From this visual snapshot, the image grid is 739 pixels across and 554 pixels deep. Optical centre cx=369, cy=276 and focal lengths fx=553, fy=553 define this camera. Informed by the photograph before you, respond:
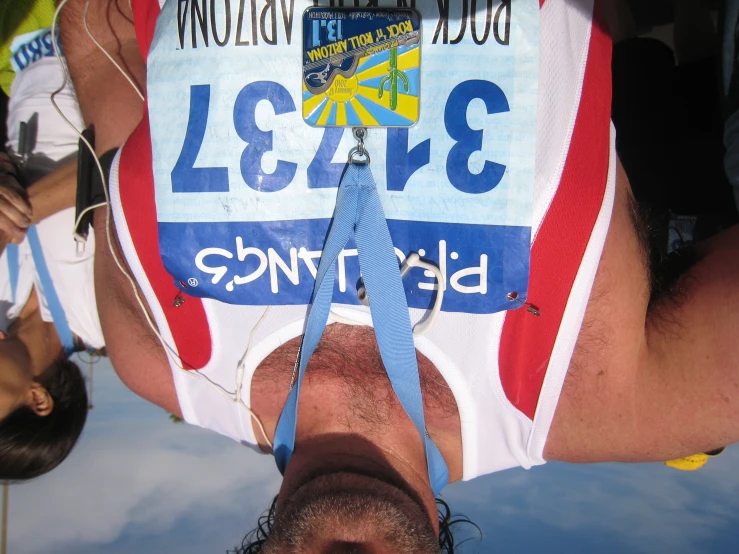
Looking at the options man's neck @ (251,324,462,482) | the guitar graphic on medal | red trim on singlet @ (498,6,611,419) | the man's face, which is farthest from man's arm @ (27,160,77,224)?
red trim on singlet @ (498,6,611,419)

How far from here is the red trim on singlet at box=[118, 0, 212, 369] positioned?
3.72ft

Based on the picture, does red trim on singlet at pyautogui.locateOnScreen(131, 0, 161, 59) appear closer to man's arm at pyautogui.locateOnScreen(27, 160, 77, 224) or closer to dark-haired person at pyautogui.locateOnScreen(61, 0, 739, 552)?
dark-haired person at pyautogui.locateOnScreen(61, 0, 739, 552)

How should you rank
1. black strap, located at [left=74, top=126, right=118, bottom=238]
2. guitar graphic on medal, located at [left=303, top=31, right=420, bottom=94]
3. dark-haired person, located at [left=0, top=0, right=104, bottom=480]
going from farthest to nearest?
dark-haired person, located at [left=0, top=0, right=104, bottom=480] < black strap, located at [left=74, top=126, right=118, bottom=238] < guitar graphic on medal, located at [left=303, top=31, right=420, bottom=94]

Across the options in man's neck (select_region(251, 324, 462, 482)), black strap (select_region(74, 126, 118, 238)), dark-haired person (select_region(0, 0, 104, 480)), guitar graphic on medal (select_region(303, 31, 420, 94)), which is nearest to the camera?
guitar graphic on medal (select_region(303, 31, 420, 94))

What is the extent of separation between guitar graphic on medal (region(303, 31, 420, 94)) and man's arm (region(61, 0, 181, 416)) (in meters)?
0.59

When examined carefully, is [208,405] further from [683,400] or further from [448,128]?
[683,400]

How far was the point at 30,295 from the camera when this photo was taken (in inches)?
70.9

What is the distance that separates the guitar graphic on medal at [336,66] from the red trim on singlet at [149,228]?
0.38 metres

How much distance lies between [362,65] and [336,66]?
46 mm

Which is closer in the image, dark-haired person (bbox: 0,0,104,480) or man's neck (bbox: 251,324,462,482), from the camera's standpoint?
man's neck (bbox: 251,324,462,482)

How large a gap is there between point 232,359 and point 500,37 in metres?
0.83

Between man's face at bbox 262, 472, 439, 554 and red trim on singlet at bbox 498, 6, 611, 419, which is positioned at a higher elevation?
red trim on singlet at bbox 498, 6, 611, 419

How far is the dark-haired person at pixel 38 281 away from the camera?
1.67 meters

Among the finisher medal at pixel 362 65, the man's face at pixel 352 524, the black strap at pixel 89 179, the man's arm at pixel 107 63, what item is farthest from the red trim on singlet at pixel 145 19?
the man's face at pixel 352 524
